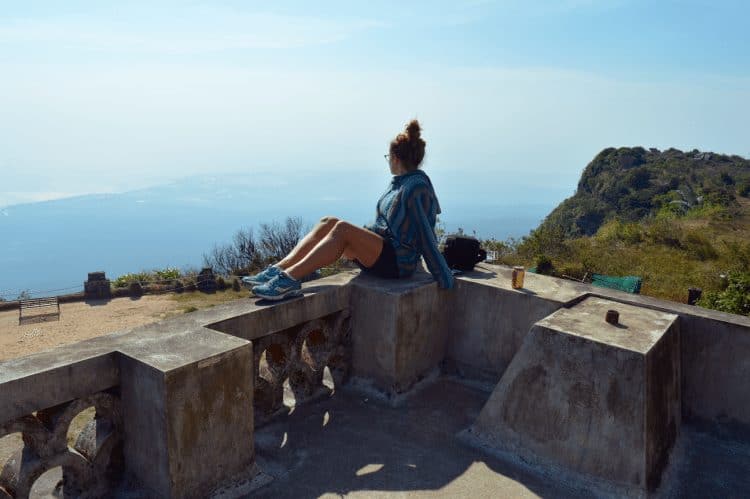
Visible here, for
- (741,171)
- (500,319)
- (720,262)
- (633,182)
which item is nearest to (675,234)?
(720,262)

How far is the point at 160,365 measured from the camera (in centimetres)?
307

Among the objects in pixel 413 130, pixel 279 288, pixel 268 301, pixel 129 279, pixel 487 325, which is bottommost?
pixel 129 279

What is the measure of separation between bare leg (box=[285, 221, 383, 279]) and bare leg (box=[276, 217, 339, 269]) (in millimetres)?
60

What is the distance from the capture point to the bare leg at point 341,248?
15.3ft

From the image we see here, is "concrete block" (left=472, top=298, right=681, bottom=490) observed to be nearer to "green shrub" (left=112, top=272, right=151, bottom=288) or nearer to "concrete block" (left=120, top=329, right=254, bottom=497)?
"concrete block" (left=120, top=329, right=254, bottom=497)

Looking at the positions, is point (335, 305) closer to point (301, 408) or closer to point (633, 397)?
point (301, 408)

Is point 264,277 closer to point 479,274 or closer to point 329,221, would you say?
point 329,221

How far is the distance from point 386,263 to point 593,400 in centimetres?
231

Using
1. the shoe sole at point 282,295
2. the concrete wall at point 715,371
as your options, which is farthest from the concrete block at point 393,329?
the concrete wall at point 715,371

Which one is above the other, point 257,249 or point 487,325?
Answer: point 487,325

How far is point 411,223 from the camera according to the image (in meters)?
5.25

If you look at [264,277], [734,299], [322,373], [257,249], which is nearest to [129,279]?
[257,249]

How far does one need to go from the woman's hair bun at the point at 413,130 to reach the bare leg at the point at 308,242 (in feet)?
3.84

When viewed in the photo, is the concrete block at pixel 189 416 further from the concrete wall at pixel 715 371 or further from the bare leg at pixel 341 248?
the concrete wall at pixel 715 371
